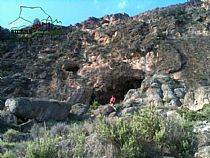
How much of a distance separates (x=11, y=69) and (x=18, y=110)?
7765 mm

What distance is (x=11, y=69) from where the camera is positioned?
2486 centimetres

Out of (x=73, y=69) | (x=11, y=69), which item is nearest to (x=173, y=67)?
(x=73, y=69)

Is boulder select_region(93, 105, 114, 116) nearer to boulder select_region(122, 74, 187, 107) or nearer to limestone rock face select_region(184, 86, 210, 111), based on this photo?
boulder select_region(122, 74, 187, 107)

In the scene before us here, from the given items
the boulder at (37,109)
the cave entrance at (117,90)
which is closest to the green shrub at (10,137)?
the boulder at (37,109)

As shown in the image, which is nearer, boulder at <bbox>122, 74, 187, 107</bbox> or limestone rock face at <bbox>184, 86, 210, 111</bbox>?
limestone rock face at <bbox>184, 86, 210, 111</bbox>

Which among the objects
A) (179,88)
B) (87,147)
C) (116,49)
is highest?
(116,49)

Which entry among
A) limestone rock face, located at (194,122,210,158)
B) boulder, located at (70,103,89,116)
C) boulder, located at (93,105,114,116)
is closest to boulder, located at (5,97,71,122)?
boulder, located at (70,103,89,116)

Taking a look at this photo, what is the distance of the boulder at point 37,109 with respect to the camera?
17.5 meters

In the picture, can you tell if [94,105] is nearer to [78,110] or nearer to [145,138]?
[78,110]

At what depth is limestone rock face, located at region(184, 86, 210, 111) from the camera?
62.4 feet

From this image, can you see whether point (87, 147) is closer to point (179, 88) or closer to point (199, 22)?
point (179, 88)

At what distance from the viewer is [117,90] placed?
23484 millimetres

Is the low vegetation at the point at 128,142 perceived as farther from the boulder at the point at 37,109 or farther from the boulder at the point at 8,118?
the boulder at the point at 37,109

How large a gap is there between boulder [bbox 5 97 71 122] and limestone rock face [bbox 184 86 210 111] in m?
5.00
